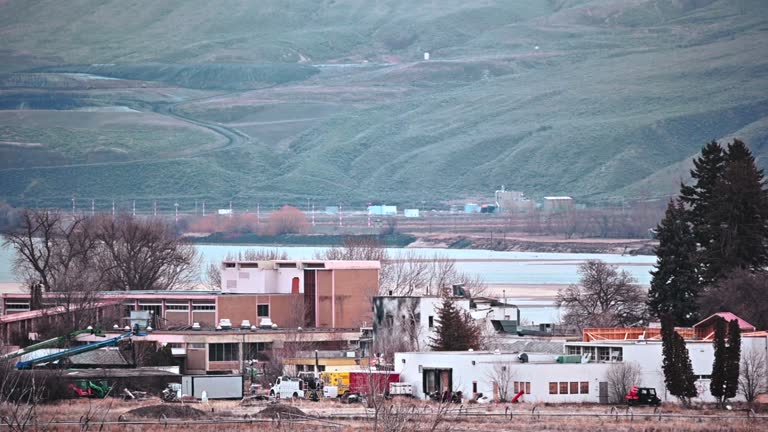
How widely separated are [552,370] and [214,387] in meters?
7.98

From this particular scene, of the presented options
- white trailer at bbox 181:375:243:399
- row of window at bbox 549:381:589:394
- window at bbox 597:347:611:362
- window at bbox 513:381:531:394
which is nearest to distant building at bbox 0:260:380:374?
white trailer at bbox 181:375:243:399

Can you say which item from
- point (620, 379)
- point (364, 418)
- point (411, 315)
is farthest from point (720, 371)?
point (411, 315)

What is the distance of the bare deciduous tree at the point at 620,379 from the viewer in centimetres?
3812

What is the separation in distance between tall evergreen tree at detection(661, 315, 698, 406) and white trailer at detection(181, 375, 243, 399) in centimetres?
1004

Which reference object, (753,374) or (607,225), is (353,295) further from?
(607,225)

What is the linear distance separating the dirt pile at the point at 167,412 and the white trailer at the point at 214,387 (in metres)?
5.91

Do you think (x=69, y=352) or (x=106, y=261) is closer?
(x=69, y=352)

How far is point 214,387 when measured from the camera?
38.9m

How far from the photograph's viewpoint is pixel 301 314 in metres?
52.7

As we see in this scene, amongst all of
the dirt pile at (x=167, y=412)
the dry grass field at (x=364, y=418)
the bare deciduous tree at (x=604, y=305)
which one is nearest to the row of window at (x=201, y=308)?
the bare deciduous tree at (x=604, y=305)

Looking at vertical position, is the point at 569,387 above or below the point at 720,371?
below

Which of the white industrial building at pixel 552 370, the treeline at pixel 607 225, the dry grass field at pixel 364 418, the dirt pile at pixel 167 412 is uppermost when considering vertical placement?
the treeline at pixel 607 225

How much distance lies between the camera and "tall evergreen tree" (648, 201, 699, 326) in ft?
169

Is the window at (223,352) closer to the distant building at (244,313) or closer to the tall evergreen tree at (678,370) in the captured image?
the distant building at (244,313)
